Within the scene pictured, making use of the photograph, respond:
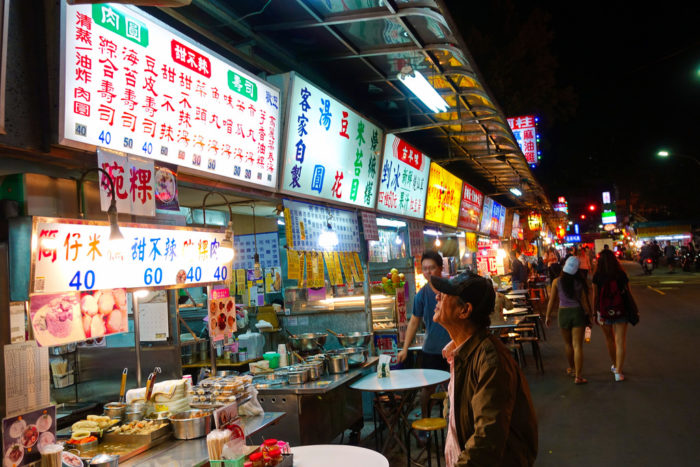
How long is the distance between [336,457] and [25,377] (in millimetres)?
2217

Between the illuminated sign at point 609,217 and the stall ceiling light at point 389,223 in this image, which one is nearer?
the stall ceiling light at point 389,223

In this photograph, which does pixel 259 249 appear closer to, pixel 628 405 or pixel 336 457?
pixel 336 457

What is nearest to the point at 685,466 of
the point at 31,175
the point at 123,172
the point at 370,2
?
the point at 370,2

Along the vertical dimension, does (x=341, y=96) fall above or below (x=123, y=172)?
above

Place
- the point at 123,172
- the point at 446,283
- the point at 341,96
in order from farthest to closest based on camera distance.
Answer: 1. the point at 341,96
2. the point at 123,172
3. the point at 446,283

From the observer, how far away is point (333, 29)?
6.06 m

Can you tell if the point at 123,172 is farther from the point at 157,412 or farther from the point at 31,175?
the point at 157,412

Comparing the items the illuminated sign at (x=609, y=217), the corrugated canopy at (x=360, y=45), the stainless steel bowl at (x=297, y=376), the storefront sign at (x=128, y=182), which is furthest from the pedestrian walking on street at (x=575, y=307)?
the illuminated sign at (x=609, y=217)

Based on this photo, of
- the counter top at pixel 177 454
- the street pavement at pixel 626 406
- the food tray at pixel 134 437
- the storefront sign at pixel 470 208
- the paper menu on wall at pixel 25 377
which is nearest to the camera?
the paper menu on wall at pixel 25 377

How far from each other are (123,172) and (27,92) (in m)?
0.79

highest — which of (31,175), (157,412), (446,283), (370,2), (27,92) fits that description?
(370,2)

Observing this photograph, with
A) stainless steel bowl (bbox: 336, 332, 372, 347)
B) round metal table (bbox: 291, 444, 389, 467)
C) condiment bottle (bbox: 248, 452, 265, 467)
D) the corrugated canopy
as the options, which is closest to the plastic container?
stainless steel bowl (bbox: 336, 332, 372, 347)

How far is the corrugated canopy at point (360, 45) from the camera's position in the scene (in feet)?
17.6

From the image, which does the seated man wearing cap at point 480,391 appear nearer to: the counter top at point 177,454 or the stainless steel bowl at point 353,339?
the counter top at point 177,454
